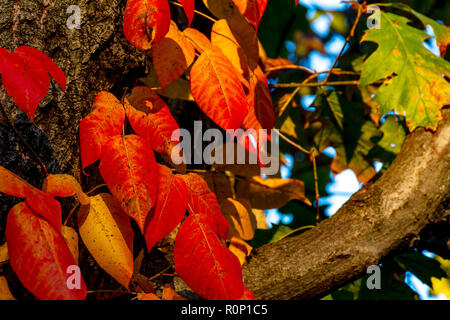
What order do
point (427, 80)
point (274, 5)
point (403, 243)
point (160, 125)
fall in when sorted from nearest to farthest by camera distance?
point (160, 125)
point (403, 243)
point (427, 80)
point (274, 5)

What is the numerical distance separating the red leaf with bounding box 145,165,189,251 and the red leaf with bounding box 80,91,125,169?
4.5 inches

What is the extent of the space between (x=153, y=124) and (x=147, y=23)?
0.59 feet

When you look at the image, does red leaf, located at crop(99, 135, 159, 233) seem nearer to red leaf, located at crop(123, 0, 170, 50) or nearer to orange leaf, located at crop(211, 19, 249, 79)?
red leaf, located at crop(123, 0, 170, 50)

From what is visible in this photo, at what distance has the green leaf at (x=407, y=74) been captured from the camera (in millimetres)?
1132

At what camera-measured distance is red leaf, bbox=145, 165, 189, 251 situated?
0.73 meters

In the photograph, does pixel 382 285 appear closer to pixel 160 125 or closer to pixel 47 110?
pixel 160 125

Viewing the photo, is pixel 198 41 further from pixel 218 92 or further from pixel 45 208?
pixel 45 208

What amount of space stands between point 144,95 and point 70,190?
0.79ft

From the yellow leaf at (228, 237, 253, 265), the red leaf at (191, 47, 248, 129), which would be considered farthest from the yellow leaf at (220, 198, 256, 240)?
the red leaf at (191, 47, 248, 129)

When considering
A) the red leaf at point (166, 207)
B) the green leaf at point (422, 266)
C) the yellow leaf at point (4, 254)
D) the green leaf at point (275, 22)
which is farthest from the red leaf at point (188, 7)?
the green leaf at point (275, 22)

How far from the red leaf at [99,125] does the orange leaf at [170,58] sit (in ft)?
0.35

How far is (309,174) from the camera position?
2.70m
